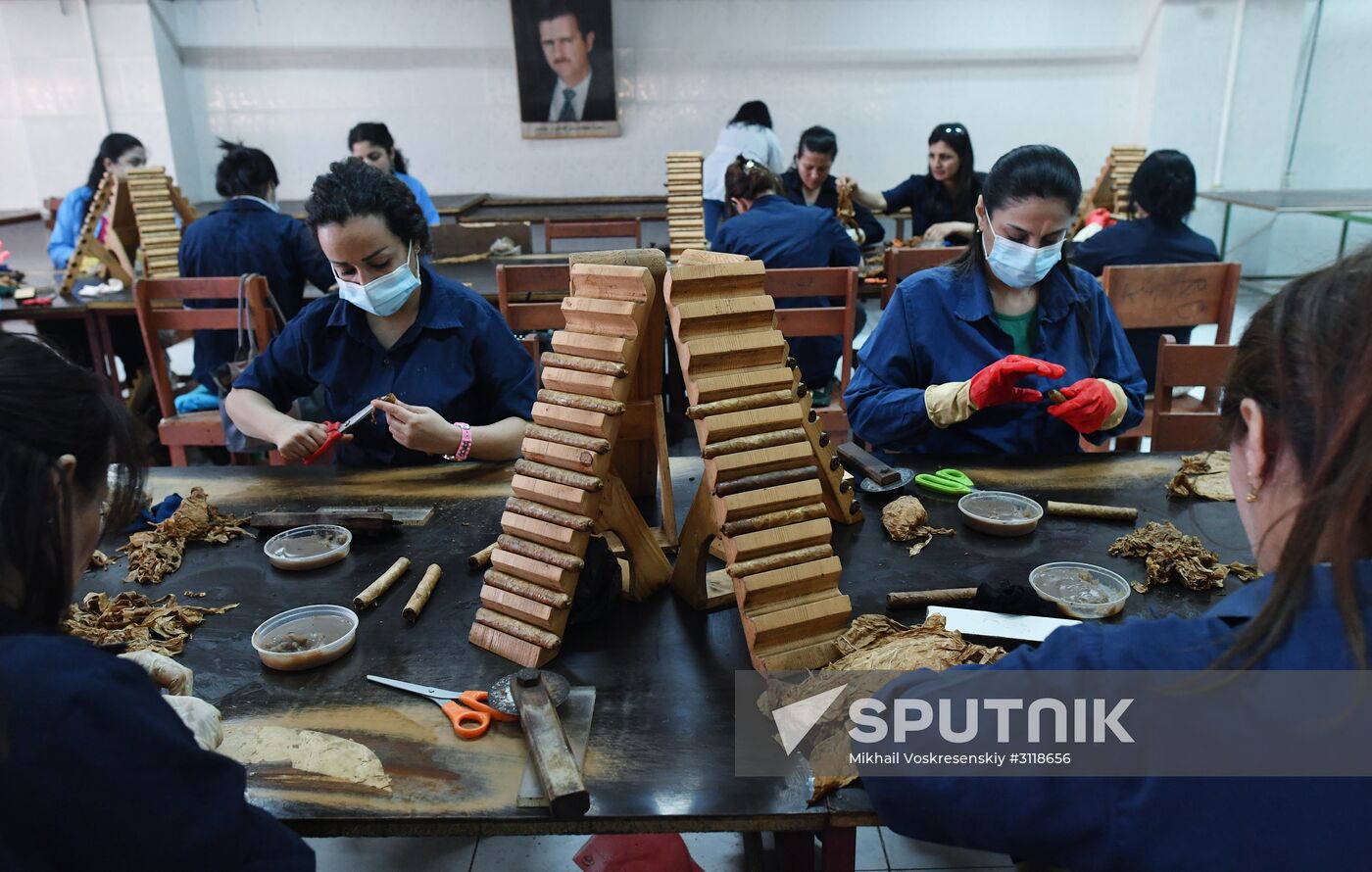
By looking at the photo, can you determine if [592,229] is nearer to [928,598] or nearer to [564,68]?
[564,68]

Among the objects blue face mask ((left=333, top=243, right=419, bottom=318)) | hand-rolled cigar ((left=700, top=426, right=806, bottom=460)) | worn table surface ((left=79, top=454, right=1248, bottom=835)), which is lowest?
worn table surface ((left=79, top=454, right=1248, bottom=835))

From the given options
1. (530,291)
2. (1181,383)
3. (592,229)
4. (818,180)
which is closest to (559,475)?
(1181,383)

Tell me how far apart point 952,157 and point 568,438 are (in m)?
4.73

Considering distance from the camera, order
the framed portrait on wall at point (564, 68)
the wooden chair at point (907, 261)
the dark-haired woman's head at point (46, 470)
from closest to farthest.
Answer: the dark-haired woman's head at point (46, 470)
the wooden chair at point (907, 261)
the framed portrait on wall at point (564, 68)

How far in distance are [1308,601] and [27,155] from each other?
389 inches

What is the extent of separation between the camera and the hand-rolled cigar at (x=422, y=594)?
1537 millimetres

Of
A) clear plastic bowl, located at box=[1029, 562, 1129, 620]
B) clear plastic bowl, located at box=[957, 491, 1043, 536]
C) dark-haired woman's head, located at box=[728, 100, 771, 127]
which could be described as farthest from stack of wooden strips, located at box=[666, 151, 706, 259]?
clear plastic bowl, located at box=[1029, 562, 1129, 620]

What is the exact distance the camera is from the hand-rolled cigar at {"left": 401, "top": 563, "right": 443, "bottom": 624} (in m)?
1.54

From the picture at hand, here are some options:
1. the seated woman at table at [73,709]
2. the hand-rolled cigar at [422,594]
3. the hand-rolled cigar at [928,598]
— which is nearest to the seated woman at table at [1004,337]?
the hand-rolled cigar at [928,598]

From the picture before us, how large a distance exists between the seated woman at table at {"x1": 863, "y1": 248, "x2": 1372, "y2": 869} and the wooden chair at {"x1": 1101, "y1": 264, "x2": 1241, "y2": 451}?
249 centimetres

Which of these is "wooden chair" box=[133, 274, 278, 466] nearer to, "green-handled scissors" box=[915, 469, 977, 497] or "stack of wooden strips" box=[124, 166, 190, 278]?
"stack of wooden strips" box=[124, 166, 190, 278]

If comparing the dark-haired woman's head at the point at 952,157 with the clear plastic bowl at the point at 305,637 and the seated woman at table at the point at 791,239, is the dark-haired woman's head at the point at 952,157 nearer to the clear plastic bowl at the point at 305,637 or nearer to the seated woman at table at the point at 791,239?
the seated woman at table at the point at 791,239

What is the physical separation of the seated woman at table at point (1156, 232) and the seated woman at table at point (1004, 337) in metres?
1.54

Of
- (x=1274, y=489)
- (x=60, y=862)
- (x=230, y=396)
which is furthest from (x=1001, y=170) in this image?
(x=60, y=862)
